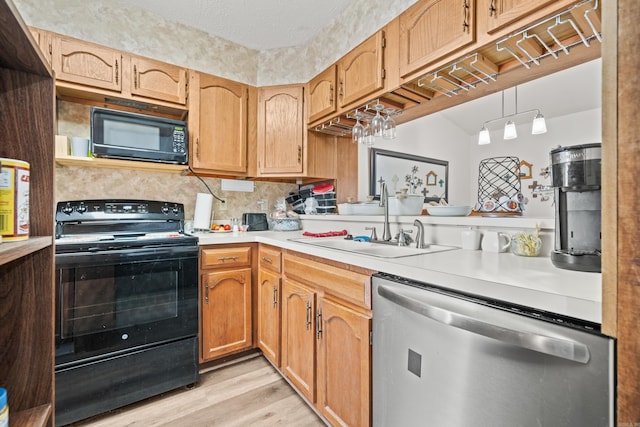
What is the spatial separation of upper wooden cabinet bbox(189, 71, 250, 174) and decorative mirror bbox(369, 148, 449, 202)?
1.12 meters

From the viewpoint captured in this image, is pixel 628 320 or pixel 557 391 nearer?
pixel 628 320

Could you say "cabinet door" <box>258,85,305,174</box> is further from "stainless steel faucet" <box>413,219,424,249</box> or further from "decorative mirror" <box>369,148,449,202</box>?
"stainless steel faucet" <box>413,219,424,249</box>

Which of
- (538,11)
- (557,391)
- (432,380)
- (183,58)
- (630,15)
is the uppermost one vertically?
(183,58)

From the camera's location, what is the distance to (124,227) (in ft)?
6.61

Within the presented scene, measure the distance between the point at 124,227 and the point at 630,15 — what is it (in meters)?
2.43

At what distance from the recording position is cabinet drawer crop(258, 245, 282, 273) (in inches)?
72.2

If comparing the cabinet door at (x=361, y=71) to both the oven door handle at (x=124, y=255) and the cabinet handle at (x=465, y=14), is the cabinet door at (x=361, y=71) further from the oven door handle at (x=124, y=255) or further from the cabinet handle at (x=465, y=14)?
the oven door handle at (x=124, y=255)

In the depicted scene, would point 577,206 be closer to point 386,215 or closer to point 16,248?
point 386,215

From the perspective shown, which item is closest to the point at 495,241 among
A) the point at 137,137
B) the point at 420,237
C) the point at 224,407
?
the point at 420,237

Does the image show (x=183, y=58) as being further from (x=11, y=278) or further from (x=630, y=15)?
(x=630, y=15)

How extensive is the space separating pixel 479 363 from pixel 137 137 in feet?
Answer: 7.36

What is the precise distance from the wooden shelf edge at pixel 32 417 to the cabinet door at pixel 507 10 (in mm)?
1810

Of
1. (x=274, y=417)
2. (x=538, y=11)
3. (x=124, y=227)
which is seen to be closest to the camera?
(x=538, y=11)

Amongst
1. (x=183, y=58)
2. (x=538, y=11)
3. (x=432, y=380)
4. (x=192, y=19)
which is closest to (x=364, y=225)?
(x=432, y=380)
